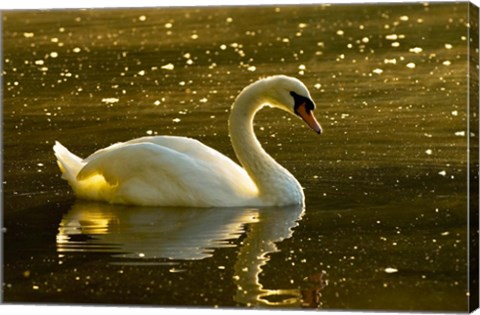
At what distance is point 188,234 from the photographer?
9781 mm

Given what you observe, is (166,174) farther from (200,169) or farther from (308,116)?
(308,116)

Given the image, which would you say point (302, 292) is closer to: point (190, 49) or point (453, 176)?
point (453, 176)

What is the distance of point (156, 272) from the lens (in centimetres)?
934

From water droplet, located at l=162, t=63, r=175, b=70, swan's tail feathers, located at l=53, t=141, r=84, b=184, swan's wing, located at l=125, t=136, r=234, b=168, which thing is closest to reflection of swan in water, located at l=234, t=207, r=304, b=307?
swan's wing, located at l=125, t=136, r=234, b=168

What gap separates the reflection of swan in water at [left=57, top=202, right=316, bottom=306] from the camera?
920 centimetres

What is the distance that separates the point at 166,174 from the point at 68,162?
0.58m

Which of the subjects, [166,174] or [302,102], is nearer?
[302,102]

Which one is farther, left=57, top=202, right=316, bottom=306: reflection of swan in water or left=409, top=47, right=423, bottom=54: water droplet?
left=409, top=47, right=423, bottom=54: water droplet

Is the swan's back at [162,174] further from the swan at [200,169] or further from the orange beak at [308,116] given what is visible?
the orange beak at [308,116]

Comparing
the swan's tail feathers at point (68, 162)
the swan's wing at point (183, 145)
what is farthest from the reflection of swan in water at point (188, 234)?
the swan's wing at point (183, 145)

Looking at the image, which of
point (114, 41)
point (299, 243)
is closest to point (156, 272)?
point (299, 243)

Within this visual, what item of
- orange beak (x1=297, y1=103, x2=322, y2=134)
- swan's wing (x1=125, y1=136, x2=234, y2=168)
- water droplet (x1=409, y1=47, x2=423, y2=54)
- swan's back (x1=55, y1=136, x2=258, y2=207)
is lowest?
swan's back (x1=55, y1=136, x2=258, y2=207)

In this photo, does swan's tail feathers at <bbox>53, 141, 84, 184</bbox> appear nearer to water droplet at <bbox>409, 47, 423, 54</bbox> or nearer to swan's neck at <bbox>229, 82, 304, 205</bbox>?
swan's neck at <bbox>229, 82, 304, 205</bbox>

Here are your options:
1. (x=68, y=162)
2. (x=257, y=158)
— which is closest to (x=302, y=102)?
(x=257, y=158)
